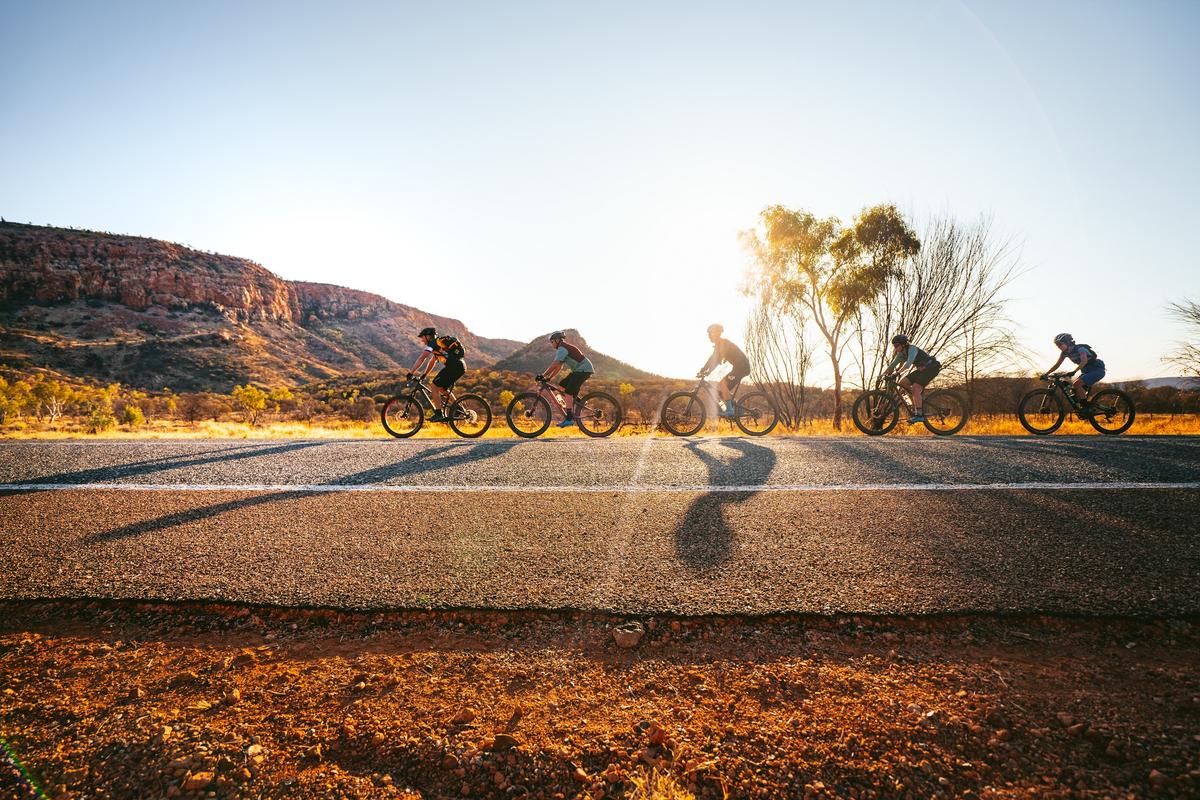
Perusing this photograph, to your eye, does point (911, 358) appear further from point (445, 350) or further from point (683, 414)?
point (445, 350)

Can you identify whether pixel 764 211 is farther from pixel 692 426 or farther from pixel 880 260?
pixel 692 426

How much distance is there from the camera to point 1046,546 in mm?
2625

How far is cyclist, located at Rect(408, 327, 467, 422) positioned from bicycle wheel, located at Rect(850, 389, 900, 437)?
7948 mm

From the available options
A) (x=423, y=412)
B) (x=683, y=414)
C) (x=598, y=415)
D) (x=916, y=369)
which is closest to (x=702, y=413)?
(x=683, y=414)

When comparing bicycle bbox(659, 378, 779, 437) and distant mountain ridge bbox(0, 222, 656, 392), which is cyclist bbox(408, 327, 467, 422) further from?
distant mountain ridge bbox(0, 222, 656, 392)

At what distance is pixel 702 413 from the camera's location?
998cm

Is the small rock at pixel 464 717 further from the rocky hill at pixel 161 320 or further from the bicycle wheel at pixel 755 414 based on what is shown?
the rocky hill at pixel 161 320

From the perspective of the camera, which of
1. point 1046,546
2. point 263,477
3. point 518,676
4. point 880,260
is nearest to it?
point 518,676

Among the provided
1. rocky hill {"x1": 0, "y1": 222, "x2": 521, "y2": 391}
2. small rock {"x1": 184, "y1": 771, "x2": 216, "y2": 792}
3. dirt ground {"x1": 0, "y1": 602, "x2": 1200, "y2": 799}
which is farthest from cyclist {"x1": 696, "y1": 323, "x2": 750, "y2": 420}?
rocky hill {"x1": 0, "y1": 222, "x2": 521, "y2": 391}

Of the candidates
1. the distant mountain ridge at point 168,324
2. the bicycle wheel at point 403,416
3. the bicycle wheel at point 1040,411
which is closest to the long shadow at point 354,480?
the bicycle wheel at point 403,416

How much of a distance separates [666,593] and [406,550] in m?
1.45

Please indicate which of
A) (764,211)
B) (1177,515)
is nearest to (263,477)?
(1177,515)

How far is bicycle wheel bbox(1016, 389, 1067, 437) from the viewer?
370 inches

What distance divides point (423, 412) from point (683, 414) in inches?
206
